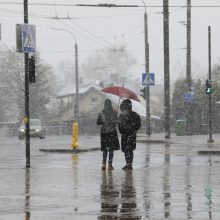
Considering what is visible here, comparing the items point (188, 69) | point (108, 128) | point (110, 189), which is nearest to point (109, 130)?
point (108, 128)

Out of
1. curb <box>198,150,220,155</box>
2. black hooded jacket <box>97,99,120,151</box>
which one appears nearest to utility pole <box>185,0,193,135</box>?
curb <box>198,150,220,155</box>

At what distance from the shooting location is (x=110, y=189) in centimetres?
1459

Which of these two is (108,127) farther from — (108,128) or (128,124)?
(128,124)

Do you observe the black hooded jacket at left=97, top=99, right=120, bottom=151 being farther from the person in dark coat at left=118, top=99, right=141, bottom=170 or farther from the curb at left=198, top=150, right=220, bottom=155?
the curb at left=198, top=150, right=220, bottom=155

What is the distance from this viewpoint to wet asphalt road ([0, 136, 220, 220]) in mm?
11117

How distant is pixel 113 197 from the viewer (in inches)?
521

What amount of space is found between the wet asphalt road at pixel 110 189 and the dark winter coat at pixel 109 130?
0.65 metres

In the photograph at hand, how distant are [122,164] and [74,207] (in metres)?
9.92

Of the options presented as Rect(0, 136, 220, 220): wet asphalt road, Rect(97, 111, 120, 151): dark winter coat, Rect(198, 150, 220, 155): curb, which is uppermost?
Rect(97, 111, 120, 151): dark winter coat

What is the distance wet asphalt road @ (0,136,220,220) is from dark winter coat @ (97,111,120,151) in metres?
0.65

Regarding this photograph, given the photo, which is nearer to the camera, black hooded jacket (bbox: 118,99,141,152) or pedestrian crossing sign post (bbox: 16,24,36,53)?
black hooded jacket (bbox: 118,99,141,152)

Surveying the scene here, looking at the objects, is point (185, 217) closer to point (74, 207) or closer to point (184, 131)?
point (74, 207)

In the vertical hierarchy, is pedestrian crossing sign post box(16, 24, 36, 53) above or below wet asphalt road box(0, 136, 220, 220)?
above

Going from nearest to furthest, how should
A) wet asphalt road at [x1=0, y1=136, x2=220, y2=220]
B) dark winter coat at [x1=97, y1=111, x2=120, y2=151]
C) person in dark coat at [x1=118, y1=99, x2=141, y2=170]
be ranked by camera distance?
wet asphalt road at [x1=0, y1=136, x2=220, y2=220] < person in dark coat at [x1=118, y1=99, x2=141, y2=170] < dark winter coat at [x1=97, y1=111, x2=120, y2=151]
